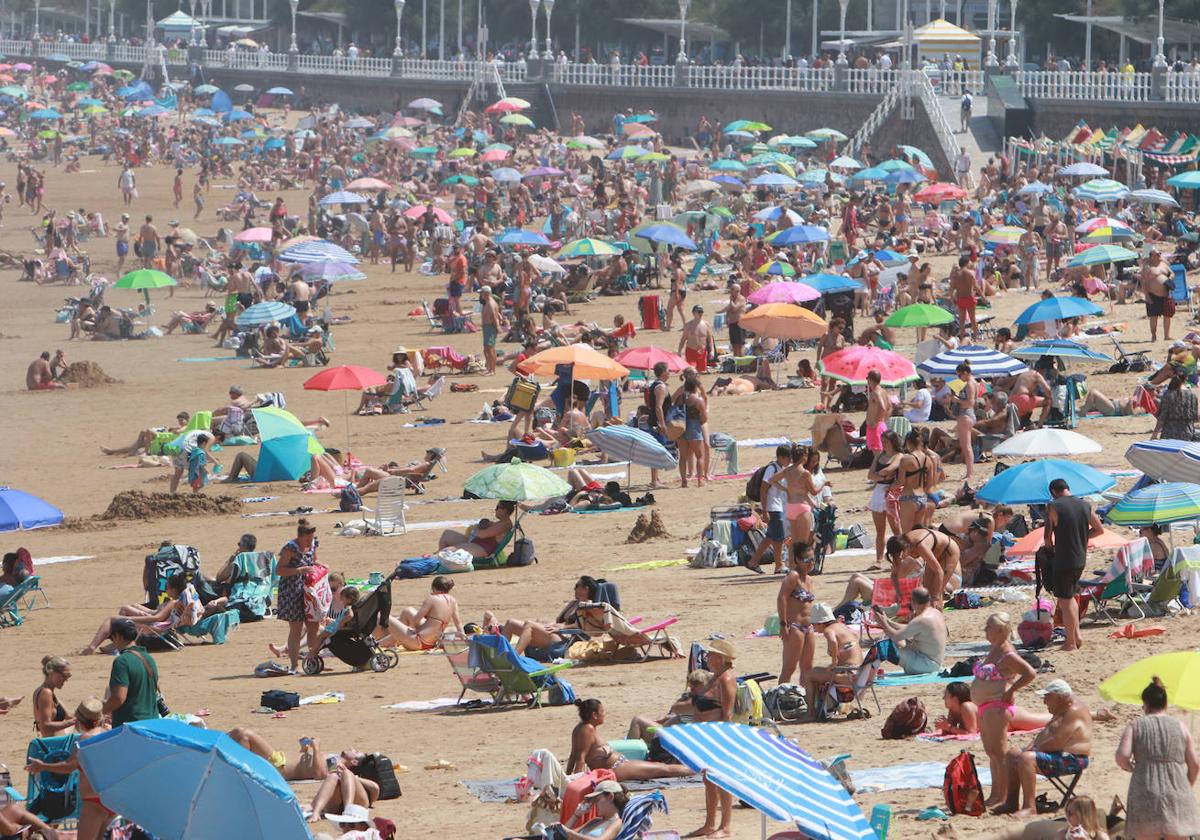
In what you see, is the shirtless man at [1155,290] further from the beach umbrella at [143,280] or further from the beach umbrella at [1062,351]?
the beach umbrella at [143,280]

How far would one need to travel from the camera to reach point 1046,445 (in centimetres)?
1513

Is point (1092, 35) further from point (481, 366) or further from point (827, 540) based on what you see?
point (827, 540)

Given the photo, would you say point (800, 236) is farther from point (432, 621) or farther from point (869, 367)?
point (432, 621)

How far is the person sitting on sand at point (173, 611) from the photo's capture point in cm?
1382

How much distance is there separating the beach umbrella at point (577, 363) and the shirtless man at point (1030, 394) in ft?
12.7

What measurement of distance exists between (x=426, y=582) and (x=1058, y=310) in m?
8.98

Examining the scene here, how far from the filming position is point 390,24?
80.6 m

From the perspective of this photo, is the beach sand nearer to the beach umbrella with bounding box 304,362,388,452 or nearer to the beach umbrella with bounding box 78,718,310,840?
the beach umbrella with bounding box 304,362,388,452

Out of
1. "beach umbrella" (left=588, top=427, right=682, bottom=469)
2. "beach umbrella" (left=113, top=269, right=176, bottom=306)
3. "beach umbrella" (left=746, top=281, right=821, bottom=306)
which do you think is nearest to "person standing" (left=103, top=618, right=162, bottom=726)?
"beach umbrella" (left=588, top=427, right=682, bottom=469)

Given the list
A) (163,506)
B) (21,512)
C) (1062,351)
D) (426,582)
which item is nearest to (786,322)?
(1062,351)

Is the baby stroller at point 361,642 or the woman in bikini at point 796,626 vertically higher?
the woman in bikini at point 796,626

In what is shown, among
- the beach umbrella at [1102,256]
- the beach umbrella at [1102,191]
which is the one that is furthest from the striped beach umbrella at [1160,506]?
the beach umbrella at [1102,191]

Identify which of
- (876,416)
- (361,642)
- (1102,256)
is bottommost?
(361,642)

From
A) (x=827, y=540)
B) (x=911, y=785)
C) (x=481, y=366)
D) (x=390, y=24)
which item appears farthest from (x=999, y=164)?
(x=390, y=24)
